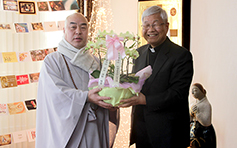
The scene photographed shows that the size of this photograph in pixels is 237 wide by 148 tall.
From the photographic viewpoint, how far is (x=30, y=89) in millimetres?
4246

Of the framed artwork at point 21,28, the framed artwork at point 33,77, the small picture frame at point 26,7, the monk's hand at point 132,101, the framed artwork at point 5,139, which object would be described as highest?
the small picture frame at point 26,7

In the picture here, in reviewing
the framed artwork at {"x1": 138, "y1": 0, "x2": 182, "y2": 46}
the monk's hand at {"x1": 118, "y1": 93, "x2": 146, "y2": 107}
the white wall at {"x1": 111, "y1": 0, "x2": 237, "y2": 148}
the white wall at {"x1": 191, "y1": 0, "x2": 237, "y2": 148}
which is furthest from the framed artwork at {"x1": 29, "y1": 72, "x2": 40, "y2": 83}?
the white wall at {"x1": 191, "y1": 0, "x2": 237, "y2": 148}

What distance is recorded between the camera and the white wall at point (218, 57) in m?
3.26

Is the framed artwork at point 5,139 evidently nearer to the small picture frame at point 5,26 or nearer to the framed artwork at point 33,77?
the framed artwork at point 33,77

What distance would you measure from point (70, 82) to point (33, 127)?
7.80 ft

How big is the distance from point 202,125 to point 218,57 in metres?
1.06

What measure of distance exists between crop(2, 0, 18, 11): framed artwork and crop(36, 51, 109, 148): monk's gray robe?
1.89 m

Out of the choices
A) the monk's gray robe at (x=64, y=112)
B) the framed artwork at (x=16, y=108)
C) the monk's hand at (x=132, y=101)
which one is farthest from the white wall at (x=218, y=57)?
the framed artwork at (x=16, y=108)

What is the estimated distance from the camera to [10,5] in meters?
3.68

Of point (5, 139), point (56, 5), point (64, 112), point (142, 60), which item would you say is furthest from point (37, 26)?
point (64, 112)

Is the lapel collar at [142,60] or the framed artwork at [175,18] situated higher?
the framed artwork at [175,18]

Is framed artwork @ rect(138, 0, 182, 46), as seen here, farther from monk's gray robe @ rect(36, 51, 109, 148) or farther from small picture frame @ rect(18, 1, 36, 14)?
monk's gray robe @ rect(36, 51, 109, 148)

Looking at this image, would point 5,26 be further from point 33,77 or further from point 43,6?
point 33,77

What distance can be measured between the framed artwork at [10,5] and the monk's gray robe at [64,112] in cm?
189
